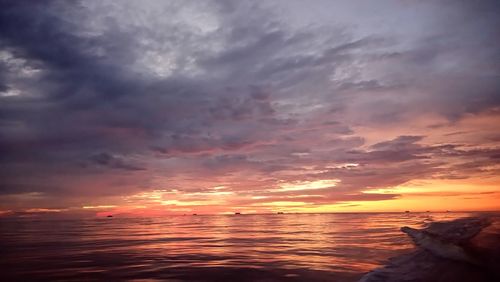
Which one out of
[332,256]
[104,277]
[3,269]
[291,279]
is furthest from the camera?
[332,256]

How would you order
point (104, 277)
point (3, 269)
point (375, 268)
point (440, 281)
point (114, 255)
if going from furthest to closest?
1. point (114, 255)
2. point (3, 269)
3. point (375, 268)
4. point (104, 277)
5. point (440, 281)

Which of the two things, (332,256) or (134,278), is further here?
(332,256)

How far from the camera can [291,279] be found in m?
14.7

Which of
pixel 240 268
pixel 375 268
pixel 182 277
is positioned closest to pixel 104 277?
pixel 182 277

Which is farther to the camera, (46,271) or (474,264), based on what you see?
(46,271)

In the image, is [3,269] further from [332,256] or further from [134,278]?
→ [332,256]

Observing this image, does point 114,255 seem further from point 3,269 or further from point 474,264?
point 474,264

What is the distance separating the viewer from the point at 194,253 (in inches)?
970

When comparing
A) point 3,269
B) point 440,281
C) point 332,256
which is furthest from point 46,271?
point 440,281

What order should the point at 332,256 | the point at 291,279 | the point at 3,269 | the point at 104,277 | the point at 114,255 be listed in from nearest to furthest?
the point at 291,279 < the point at 104,277 < the point at 3,269 < the point at 332,256 < the point at 114,255

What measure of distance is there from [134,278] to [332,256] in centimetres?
1280

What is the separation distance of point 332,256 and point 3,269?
20107 millimetres

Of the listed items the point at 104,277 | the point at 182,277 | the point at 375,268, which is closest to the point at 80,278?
the point at 104,277

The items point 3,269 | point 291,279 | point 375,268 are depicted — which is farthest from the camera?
point 3,269
